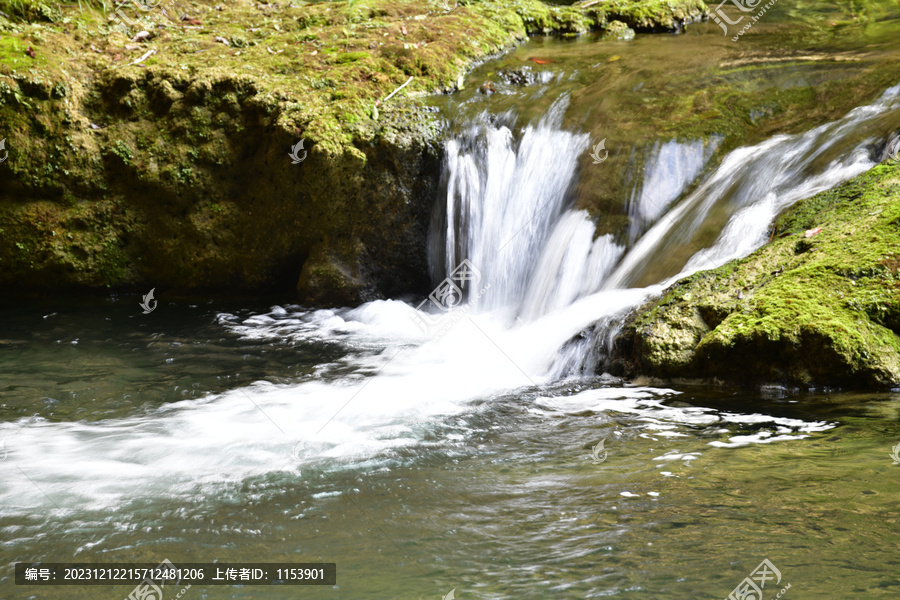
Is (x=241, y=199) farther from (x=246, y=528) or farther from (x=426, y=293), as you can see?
(x=246, y=528)

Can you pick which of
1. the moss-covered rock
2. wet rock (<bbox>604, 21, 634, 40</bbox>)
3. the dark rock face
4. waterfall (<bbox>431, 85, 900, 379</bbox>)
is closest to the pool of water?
the moss-covered rock

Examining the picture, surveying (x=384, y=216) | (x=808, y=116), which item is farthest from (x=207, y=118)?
(x=808, y=116)

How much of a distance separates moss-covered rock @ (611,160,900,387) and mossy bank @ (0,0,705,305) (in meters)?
3.43

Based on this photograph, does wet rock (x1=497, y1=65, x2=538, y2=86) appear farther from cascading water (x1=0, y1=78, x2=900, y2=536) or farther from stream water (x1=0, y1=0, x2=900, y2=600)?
cascading water (x1=0, y1=78, x2=900, y2=536)

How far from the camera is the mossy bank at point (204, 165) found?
6.44 metres

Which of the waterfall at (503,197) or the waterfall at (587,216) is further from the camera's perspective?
the waterfall at (503,197)

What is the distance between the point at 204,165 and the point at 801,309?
5.94 m

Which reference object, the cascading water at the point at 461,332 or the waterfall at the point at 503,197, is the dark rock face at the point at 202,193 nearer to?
the waterfall at the point at 503,197

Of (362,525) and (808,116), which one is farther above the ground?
(808,116)

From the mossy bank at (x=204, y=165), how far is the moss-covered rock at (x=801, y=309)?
3433 millimetres

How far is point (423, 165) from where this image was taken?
21.7ft

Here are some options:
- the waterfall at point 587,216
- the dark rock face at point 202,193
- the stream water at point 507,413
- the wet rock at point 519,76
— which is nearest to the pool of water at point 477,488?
the stream water at point 507,413

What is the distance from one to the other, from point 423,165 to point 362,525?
482cm

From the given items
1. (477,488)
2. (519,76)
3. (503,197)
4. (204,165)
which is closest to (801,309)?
(477,488)
